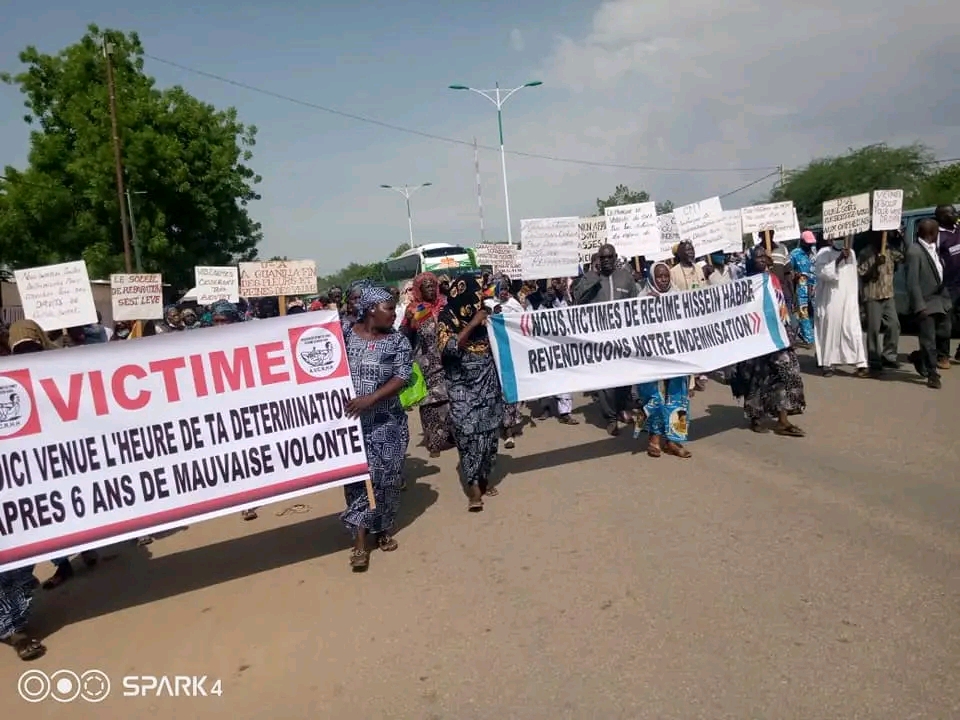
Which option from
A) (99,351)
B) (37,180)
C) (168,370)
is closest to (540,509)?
(168,370)

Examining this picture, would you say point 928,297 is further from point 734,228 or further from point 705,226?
point 734,228

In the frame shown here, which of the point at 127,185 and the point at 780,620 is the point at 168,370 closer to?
the point at 780,620

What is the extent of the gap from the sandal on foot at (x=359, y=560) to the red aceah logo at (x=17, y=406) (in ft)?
6.21

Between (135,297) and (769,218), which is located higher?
(769,218)

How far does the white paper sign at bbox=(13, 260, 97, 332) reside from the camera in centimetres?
751

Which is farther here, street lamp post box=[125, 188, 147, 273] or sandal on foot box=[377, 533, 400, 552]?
street lamp post box=[125, 188, 147, 273]

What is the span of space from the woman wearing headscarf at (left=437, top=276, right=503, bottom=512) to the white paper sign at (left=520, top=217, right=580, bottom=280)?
4.46m

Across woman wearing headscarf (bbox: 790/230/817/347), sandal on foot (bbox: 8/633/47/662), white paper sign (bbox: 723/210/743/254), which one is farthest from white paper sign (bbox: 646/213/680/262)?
sandal on foot (bbox: 8/633/47/662)

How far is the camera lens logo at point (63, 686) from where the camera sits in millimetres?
3186

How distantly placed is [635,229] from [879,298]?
3.06 meters

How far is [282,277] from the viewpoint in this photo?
760 centimetres

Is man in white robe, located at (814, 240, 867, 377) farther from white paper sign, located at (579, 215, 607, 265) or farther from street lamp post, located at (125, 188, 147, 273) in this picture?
street lamp post, located at (125, 188, 147, 273)

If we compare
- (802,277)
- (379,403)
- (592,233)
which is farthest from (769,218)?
(379,403)

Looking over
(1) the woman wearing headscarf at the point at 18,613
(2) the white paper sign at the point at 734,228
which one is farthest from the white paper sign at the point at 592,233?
(1) the woman wearing headscarf at the point at 18,613
